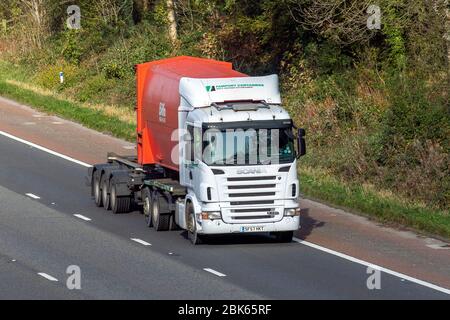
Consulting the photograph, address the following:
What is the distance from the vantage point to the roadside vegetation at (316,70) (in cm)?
3152

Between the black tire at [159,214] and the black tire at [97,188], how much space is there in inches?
130

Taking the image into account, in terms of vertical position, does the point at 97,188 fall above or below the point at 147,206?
above

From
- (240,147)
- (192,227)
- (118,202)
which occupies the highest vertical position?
(240,147)

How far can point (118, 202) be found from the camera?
95.2 ft

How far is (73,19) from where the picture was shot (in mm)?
→ 55750

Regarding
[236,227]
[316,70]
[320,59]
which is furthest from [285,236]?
[316,70]

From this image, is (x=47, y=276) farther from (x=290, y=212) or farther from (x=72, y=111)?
(x=72, y=111)

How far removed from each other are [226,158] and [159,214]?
108 inches

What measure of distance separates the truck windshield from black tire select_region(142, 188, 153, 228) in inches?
124

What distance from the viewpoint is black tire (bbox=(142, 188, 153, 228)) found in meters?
27.5
